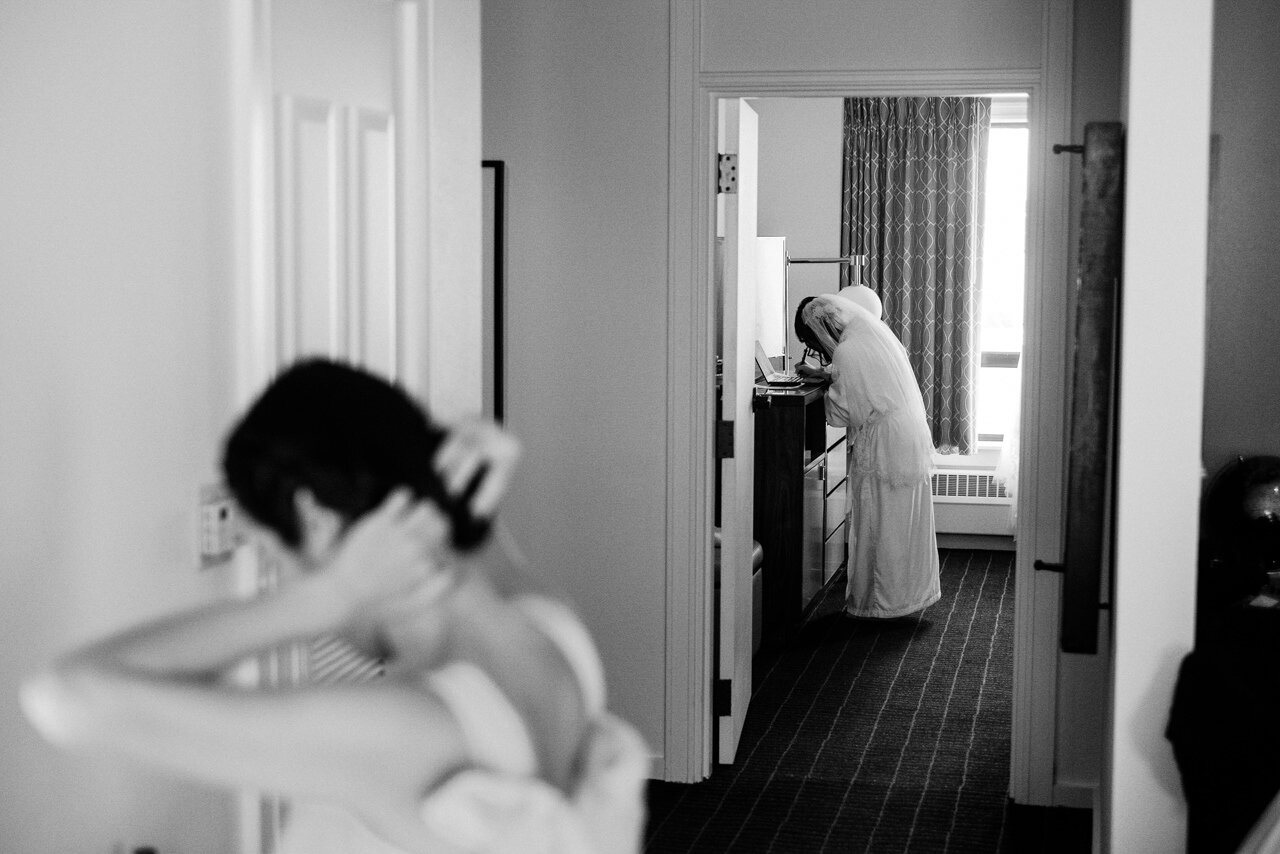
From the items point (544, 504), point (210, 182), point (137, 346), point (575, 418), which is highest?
point (210, 182)

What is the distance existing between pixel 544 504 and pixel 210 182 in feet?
7.47

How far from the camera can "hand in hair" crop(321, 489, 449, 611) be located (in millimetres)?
1094

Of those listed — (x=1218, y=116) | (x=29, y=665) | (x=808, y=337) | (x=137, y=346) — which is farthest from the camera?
(x=808, y=337)

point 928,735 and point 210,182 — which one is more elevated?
point 210,182

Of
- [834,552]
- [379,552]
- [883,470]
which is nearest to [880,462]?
[883,470]

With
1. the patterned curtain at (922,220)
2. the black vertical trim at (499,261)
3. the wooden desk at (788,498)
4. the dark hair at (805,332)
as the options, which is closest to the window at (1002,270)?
the patterned curtain at (922,220)

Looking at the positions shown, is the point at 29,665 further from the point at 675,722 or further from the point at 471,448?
the point at 675,722

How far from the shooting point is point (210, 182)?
2.27 meters

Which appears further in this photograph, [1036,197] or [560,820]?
[1036,197]

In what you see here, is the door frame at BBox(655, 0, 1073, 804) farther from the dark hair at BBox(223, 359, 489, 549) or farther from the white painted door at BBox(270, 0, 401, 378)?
the dark hair at BBox(223, 359, 489, 549)

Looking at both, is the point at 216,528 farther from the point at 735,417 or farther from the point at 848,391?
the point at 848,391

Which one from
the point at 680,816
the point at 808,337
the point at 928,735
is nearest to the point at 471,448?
the point at 680,816

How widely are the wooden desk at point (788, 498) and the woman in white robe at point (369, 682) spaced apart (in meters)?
4.38

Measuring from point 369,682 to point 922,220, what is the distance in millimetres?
7286
